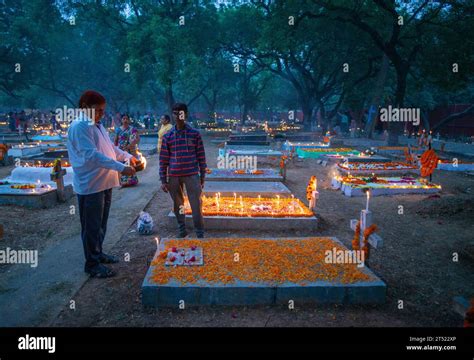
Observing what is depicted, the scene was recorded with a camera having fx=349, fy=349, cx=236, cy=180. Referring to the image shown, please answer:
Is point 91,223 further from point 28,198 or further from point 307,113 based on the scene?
point 307,113

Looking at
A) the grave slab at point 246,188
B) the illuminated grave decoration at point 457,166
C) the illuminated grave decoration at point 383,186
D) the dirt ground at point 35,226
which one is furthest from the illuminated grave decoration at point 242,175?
the illuminated grave decoration at point 457,166

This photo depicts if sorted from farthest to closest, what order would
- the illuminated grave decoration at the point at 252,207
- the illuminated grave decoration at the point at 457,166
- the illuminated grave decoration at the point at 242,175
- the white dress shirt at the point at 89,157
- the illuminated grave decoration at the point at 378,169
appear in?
1. the illuminated grave decoration at the point at 457,166
2. the illuminated grave decoration at the point at 378,169
3. the illuminated grave decoration at the point at 242,175
4. the illuminated grave decoration at the point at 252,207
5. the white dress shirt at the point at 89,157

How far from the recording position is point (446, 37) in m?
19.2

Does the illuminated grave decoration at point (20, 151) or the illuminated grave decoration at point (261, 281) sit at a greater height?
the illuminated grave decoration at point (20, 151)

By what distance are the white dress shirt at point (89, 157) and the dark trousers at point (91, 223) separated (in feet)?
0.41

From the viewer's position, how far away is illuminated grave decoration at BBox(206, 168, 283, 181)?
458 inches

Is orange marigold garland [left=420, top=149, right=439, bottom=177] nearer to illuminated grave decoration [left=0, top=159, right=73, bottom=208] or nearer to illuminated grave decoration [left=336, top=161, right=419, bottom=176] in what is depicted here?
illuminated grave decoration [left=336, top=161, right=419, bottom=176]

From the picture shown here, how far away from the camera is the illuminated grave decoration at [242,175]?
38.2 ft

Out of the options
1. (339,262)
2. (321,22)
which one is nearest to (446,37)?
(321,22)

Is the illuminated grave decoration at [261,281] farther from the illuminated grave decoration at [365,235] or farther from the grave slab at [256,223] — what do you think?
the grave slab at [256,223]

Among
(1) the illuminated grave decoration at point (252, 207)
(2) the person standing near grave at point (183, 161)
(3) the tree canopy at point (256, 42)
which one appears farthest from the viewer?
(3) the tree canopy at point (256, 42)

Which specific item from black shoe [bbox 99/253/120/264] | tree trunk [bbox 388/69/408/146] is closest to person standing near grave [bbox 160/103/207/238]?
black shoe [bbox 99/253/120/264]
